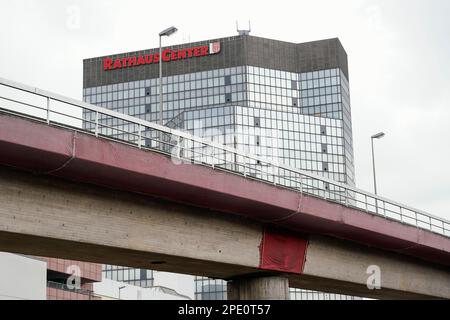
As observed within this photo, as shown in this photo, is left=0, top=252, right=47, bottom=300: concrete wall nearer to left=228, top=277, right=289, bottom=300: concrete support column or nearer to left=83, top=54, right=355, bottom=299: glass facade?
left=228, top=277, right=289, bottom=300: concrete support column

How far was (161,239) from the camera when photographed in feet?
71.1

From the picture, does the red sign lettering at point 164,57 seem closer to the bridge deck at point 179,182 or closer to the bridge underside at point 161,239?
the bridge underside at point 161,239

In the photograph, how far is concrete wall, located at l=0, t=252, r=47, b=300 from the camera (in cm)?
5703

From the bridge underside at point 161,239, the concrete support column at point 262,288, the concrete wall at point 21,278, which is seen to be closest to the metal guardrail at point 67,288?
the concrete wall at point 21,278

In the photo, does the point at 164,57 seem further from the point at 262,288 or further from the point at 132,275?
the point at 262,288

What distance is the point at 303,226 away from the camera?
26281 mm

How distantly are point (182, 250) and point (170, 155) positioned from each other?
124 inches

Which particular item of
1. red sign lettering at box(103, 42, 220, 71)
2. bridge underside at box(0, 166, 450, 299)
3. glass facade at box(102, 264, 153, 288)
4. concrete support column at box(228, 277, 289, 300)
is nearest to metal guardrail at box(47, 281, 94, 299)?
bridge underside at box(0, 166, 450, 299)

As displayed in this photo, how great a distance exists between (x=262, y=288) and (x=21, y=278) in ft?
123

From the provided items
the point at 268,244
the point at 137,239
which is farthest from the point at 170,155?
the point at 268,244

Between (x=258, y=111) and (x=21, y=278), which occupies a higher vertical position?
(x=258, y=111)

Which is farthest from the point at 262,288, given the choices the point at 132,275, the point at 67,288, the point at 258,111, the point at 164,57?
the point at 164,57

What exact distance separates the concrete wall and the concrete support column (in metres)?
33.3

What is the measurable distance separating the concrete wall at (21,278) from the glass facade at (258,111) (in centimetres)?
9256
